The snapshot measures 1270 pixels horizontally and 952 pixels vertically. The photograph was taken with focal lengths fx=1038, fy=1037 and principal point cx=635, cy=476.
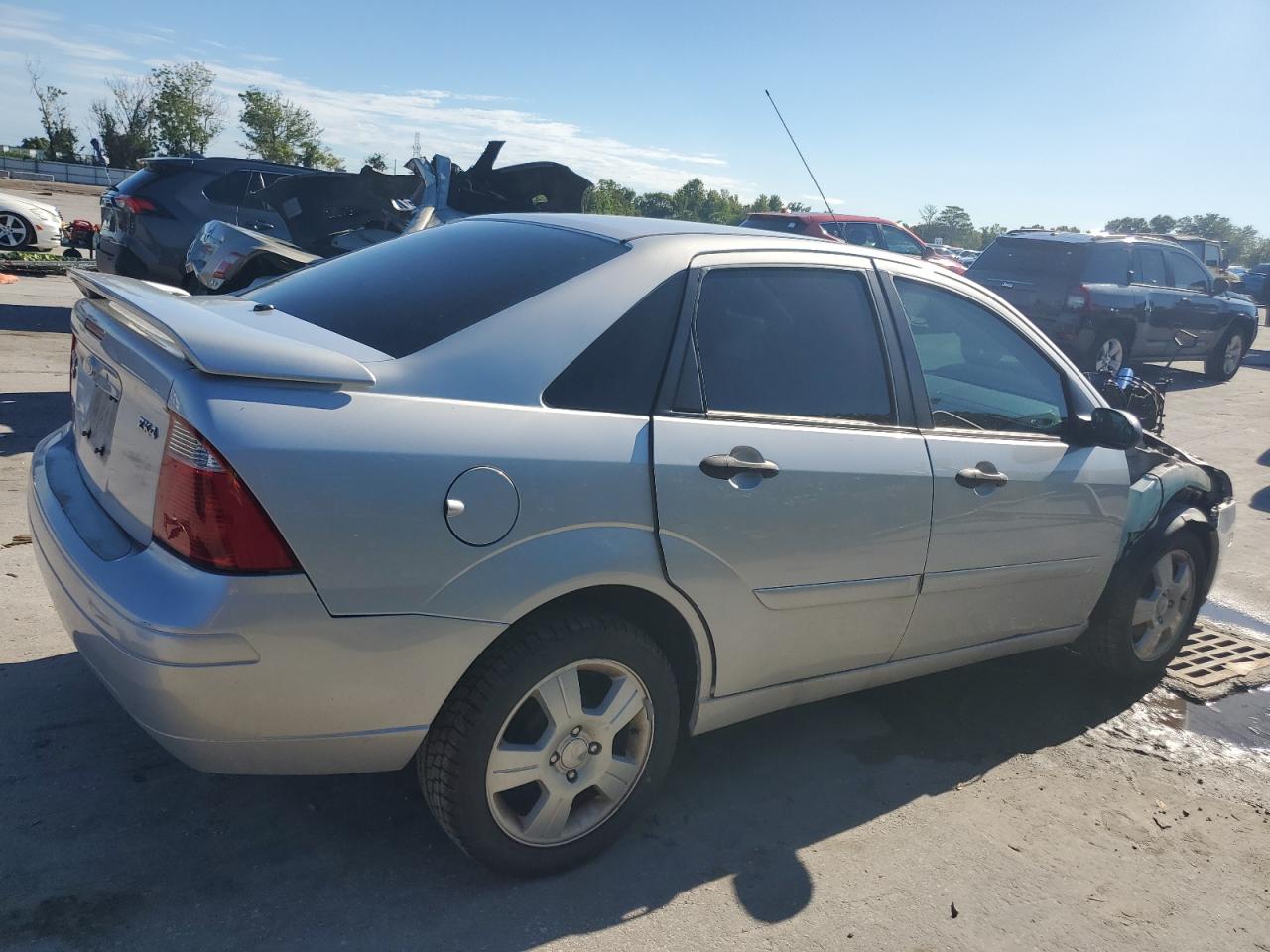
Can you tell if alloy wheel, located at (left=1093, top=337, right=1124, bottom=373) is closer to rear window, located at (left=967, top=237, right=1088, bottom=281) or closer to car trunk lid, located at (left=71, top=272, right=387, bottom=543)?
rear window, located at (left=967, top=237, right=1088, bottom=281)

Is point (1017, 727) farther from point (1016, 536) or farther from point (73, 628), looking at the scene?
point (73, 628)

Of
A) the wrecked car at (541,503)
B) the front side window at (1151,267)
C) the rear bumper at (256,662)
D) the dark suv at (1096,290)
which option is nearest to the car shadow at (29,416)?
the wrecked car at (541,503)

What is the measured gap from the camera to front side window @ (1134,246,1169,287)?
13227mm

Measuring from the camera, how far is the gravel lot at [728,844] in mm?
2570

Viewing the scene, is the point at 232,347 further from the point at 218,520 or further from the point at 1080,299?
the point at 1080,299

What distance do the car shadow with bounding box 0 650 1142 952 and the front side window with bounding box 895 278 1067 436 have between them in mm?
1228

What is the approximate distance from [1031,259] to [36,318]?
11.3 m

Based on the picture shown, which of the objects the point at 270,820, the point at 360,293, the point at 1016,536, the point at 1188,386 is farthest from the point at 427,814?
the point at 1188,386

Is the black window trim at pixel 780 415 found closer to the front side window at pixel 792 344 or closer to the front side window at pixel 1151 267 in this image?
the front side window at pixel 792 344

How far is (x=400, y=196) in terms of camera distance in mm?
9609

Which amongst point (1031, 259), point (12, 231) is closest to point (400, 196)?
point (1031, 259)

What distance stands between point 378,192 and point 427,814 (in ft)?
25.2

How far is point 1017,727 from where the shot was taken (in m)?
4.06

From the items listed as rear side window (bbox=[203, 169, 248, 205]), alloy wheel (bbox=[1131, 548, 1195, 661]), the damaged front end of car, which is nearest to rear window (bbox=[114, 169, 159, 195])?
rear side window (bbox=[203, 169, 248, 205])
